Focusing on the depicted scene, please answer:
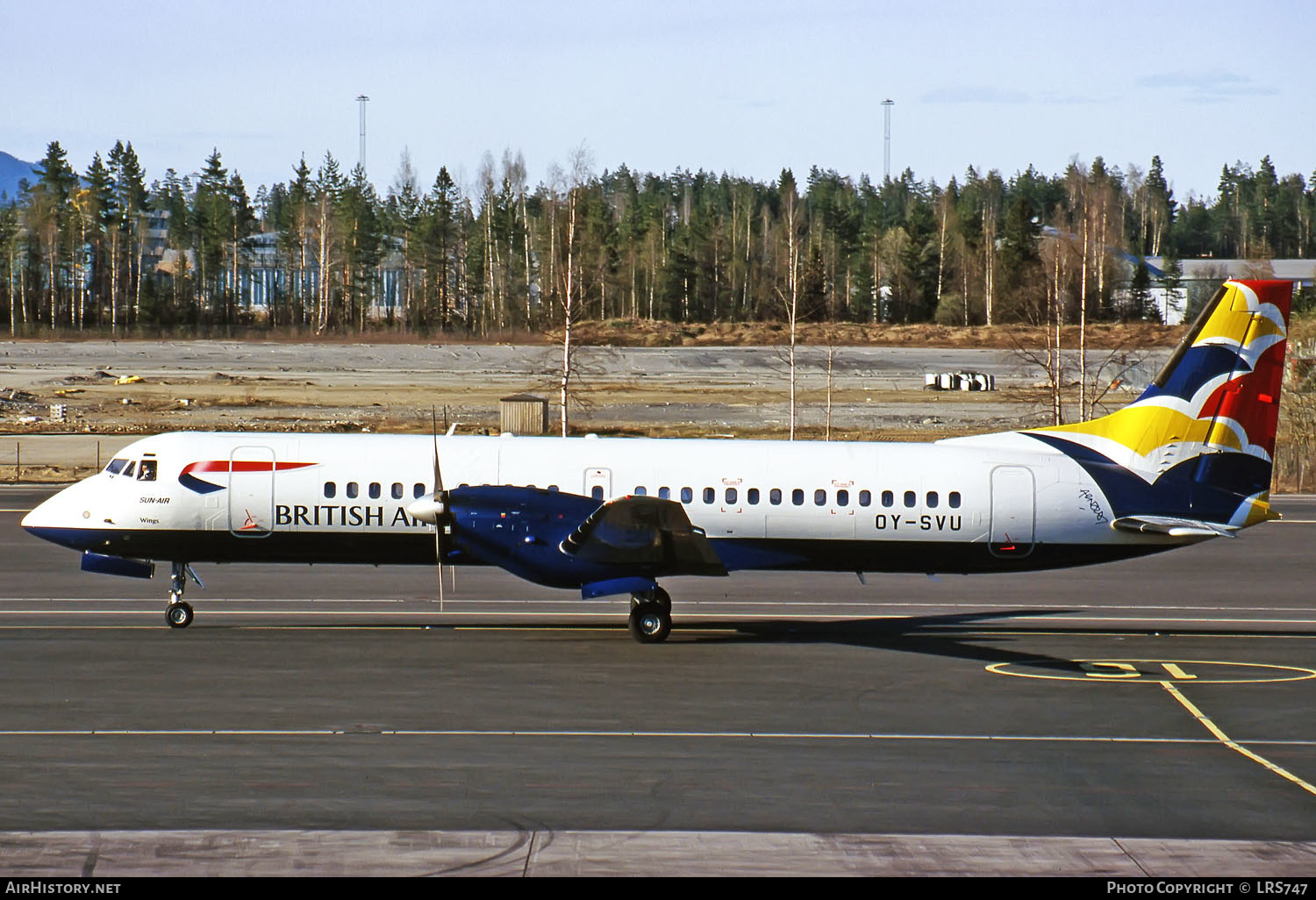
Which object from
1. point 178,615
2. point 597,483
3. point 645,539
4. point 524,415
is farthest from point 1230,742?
point 524,415

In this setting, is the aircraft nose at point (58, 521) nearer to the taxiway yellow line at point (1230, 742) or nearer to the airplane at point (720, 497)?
the airplane at point (720, 497)

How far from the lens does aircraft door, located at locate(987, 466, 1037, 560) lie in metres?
24.1

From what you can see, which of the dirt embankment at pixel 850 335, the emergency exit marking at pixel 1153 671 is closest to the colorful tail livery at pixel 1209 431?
the emergency exit marking at pixel 1153 671

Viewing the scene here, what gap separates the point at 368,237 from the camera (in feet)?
448

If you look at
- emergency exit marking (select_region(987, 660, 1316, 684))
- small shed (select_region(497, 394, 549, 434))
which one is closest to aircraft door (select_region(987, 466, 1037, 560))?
emergency exit marking (select_region(987, 660, 1316, 684))

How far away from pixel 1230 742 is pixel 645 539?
952cm

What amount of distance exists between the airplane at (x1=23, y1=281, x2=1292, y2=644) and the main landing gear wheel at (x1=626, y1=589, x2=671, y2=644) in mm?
55

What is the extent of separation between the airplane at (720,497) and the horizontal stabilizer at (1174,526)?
0.04 metres

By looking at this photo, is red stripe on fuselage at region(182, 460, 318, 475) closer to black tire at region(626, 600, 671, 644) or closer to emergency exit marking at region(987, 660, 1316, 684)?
black tire at region(626, 600, 671, 644)

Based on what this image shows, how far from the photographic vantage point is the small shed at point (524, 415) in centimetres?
5256

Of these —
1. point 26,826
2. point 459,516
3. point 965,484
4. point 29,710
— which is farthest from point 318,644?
point 965,484

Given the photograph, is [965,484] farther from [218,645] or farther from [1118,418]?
[218,645]

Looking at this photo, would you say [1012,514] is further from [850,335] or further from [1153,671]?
[850,335]
